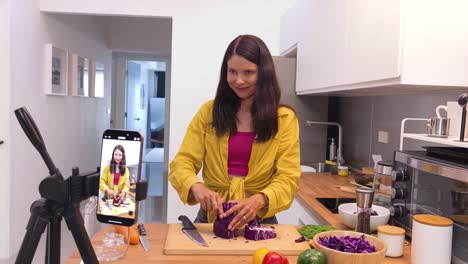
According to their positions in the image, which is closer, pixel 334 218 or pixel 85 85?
pixel 334 218

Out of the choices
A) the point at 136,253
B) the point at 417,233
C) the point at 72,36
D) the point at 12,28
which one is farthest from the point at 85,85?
the point at 417,233

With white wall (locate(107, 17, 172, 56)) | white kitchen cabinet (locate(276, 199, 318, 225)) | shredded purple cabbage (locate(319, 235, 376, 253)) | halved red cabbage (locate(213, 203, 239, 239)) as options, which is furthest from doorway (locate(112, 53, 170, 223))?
shredded purple cabbage (locate(319, 235, 376, 253))

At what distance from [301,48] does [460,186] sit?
1935 millimetres

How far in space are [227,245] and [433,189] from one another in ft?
2.29

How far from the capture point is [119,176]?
0.68 m

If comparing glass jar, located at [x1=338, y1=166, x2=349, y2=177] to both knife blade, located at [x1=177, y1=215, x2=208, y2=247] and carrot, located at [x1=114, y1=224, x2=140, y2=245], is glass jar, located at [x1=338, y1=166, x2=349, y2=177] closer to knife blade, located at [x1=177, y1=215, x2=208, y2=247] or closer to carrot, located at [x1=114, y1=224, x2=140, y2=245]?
knife blade, located at [x1=177, y1=215, x2=208, y2=247]

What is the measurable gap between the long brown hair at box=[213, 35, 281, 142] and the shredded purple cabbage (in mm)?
467

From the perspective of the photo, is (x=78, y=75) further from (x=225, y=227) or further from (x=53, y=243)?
(x=53, y=243)

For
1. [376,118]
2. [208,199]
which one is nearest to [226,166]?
[208,199]

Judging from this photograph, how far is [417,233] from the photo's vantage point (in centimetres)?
113

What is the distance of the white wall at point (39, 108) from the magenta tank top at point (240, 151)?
1282 mm

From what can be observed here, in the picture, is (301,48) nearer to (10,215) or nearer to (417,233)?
(417,233)

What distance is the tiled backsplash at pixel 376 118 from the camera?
2131mm

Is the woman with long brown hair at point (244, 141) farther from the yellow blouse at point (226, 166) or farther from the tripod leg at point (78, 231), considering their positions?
the tripod leg at point (78, 231)
